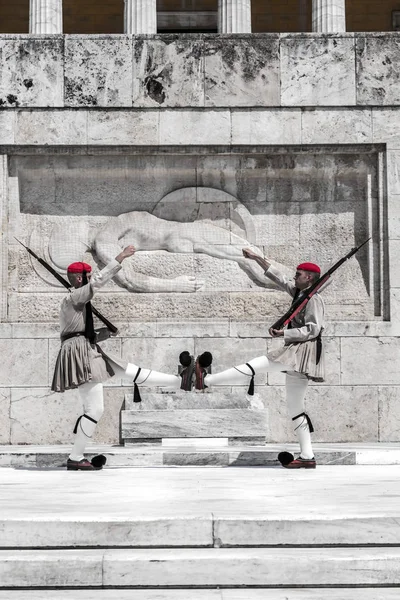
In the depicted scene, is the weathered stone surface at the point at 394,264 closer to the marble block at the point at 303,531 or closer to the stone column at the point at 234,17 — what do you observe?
the stone column at the point at 234,17

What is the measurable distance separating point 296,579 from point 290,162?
10.9 m

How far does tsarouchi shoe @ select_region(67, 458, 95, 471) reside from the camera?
11.5 meters

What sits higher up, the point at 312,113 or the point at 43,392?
the point at 312,113

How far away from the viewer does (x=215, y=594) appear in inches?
252

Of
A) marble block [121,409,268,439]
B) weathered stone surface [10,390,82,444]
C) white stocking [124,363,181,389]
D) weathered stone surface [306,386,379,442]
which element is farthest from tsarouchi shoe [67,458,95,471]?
weathered stone surface [306,386,379,442]

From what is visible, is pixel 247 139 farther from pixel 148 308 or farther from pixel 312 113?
pixel 148 308

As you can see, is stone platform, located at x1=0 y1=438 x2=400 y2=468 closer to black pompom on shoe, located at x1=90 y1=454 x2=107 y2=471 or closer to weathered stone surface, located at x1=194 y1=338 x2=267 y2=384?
black pompom on shoe, located at x1=90 y1=454 x2=107 y2=471

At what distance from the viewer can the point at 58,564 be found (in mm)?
6633

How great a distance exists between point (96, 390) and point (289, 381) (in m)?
1.92

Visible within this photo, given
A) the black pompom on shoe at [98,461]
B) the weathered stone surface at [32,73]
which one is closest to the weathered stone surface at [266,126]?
the weathered stone surface at [32,73]

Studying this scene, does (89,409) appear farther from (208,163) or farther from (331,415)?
(208,163)

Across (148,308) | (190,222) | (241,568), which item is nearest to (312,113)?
(190,222)

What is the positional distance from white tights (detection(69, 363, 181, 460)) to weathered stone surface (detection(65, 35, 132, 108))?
6.37 meters

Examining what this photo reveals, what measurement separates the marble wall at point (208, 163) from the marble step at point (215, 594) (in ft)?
31.9
